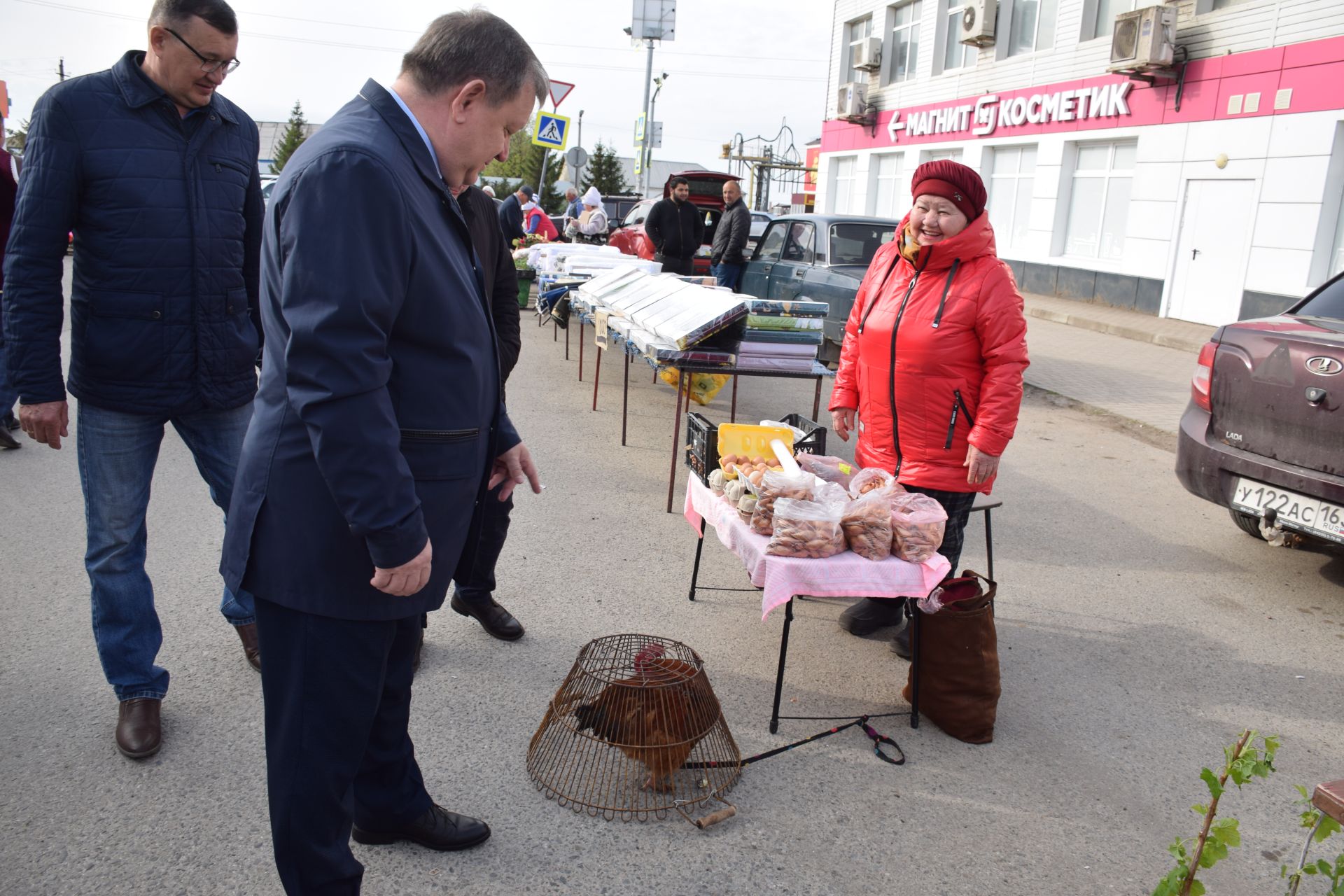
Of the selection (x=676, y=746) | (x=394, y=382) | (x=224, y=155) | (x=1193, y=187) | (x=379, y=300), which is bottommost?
(x=676, y=746)

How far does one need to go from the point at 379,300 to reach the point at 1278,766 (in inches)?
135

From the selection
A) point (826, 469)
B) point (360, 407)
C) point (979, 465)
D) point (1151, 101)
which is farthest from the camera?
point (1151, 101)

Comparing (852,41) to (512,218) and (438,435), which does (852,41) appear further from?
(438,435)

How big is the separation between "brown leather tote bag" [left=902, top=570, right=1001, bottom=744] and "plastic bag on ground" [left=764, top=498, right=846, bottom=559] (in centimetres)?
50

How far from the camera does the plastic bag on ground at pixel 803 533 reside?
3.23 meters

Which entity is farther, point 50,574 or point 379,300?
point 50,574

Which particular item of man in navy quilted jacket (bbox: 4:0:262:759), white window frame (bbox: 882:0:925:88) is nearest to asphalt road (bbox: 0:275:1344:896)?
man in navy quilted jacket (bbox: 4:0:262:759)

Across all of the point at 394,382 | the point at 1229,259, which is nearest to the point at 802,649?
the point at 394,382

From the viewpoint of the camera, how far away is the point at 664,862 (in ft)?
8.89

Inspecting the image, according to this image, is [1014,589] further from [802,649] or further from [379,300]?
[379,300]

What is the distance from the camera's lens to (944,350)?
12.1 feet

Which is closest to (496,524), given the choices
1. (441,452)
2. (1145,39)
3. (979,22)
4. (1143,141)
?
(441,452)

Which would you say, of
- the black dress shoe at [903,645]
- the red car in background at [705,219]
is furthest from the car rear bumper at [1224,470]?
the red car in background at [705,219]

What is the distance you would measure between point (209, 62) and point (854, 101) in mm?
25125
